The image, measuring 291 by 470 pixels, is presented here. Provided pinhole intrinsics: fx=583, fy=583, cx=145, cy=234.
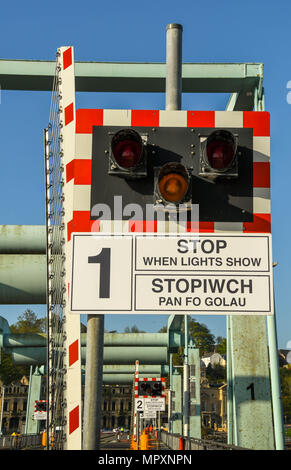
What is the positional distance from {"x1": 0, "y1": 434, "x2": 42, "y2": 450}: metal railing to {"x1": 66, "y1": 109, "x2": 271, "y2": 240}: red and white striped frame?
29880mm

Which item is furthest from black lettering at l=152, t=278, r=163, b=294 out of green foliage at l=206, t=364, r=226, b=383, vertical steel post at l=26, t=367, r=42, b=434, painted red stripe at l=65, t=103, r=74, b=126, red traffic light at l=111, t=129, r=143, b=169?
green foliage at l=206, t=364, r=226, b=383

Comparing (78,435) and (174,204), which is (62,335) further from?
(174,204)

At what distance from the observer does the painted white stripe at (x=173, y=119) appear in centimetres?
396

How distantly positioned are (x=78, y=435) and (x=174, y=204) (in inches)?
61.1

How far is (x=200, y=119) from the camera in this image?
3988 mm

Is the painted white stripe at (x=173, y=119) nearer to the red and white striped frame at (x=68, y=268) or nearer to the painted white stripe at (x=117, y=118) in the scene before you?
the painted white stripe at (x=117, y=118)

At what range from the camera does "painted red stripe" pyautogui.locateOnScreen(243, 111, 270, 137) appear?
398 cm

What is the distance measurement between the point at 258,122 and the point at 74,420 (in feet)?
7.59

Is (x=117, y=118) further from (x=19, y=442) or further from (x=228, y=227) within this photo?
(x=19, y=442)

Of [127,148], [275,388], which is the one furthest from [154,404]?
[127,148]

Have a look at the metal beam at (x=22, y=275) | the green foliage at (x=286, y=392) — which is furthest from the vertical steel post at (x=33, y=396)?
the green foliage at (x=286, y=392)

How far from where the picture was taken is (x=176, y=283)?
3605 millimetres

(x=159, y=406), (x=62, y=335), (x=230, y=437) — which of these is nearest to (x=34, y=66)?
(x=230, y=437)

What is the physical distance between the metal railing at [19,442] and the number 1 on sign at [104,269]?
98.2ft
